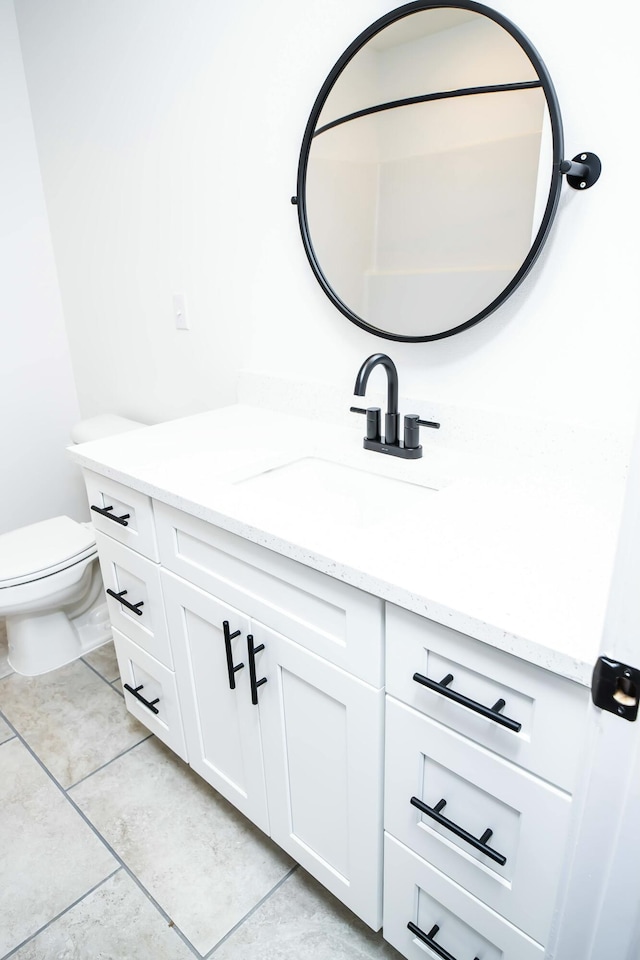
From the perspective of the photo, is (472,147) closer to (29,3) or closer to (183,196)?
(183,196)

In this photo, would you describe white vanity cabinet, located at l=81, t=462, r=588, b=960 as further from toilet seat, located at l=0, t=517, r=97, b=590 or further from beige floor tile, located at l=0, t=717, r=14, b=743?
beige floor tile, located at l=0, t=717, r=14, b=743

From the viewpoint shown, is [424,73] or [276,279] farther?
[276,279]

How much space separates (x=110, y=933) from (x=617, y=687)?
49.5 inches

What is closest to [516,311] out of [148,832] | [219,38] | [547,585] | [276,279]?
[547,585]

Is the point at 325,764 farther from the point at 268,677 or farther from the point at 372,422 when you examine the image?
the point at 372,422

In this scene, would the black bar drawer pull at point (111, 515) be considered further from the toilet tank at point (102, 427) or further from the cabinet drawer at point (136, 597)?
the toilet tank at point (102, 427)

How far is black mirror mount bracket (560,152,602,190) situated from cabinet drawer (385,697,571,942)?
35.4 inches

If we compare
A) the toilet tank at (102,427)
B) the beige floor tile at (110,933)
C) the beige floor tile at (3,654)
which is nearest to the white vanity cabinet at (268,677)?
the beige floor tile at (110,933)

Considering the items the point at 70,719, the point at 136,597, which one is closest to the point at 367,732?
the point at 136,597

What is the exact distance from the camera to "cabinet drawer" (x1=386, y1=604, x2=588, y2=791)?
0.66 m

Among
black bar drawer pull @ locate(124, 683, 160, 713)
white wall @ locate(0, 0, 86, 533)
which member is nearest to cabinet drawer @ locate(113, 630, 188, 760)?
black bar drawer pull @ locate(124, 683, 160, 713)

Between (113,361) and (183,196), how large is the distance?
0.78 meters

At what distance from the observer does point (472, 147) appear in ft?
3.51

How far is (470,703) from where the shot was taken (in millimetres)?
723
